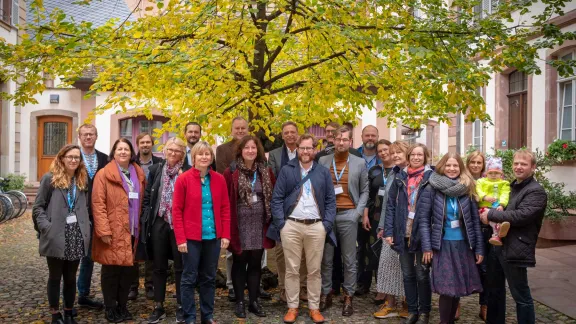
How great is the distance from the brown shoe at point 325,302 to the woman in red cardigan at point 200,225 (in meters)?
1.20

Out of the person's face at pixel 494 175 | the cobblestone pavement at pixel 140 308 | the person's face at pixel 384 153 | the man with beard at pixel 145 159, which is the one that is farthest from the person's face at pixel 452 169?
the man with beard at pixel 145 159

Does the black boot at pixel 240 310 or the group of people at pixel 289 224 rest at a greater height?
the group of people at pixel 289 224

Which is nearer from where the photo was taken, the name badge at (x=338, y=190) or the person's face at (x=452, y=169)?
the person's face at (x=452, y=169)

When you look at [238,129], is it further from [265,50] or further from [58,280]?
[58,280]

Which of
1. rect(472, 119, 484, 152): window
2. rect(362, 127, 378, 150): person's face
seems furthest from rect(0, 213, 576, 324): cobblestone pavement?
rect(472, 119, 484, 152): window

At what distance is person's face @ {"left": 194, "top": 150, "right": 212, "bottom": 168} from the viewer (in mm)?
4926

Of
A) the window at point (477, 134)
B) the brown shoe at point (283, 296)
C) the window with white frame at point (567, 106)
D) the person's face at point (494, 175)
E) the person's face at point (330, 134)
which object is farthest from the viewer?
the window at point (477, 134)

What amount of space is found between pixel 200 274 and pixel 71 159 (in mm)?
1619

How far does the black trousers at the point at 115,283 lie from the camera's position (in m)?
5.10

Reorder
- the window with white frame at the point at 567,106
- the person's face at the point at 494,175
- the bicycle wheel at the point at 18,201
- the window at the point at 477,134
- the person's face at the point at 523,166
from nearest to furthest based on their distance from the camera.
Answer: the person's face at the point at 523,166, the person's face at the point at 494,175, the window with white frame at the point at 567,106, the bicycle wheel at the point at 18,201, the window at the point at 477,134

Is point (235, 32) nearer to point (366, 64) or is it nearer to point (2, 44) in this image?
point (366, 64)

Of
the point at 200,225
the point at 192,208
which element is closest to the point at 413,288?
the point at 200,225

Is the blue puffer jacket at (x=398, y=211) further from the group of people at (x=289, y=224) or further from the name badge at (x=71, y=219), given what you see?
the name badge at (x=71, y=219)

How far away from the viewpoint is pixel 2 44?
6.12 metres
